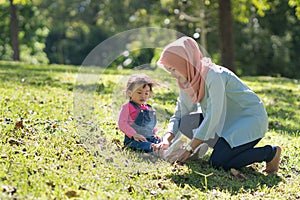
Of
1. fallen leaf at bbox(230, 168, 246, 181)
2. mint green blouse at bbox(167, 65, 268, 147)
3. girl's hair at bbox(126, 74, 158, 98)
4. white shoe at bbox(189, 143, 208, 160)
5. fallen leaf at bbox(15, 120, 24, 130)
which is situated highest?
girl's hair at bbox(126, 74, 158, 98)

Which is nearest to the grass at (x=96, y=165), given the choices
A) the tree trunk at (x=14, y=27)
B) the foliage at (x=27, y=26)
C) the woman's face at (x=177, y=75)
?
the woman's face at (x=177, y=75)

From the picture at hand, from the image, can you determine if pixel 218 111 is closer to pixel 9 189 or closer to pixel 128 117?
pixel 128 117

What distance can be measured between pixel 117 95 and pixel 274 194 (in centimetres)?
185

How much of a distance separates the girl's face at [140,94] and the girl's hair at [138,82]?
3cm

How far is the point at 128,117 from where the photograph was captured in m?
4.93

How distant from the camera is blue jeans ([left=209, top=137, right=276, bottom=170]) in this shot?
4.75m

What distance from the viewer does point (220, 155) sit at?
4785 mm

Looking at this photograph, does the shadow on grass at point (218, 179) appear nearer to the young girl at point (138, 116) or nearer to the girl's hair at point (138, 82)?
the young girl at point (138, 116)

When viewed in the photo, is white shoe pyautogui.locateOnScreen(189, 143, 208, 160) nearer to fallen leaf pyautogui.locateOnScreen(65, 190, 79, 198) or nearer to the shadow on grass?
the shadow on grass

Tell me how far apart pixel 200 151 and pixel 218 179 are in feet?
1.48

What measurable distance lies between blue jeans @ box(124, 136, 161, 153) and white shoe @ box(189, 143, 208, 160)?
373 millimetres

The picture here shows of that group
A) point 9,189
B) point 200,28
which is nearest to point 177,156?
point 9,189

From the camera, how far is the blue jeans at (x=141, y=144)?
4887mm

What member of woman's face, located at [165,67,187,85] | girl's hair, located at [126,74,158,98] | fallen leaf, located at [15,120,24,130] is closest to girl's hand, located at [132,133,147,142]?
girl's hair, located at [126,74,158,98]
